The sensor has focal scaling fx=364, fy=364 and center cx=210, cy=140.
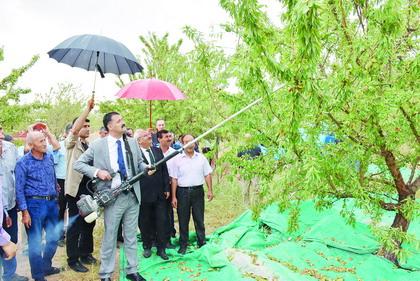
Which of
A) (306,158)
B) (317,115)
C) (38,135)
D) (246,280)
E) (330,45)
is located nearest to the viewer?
(306,158)

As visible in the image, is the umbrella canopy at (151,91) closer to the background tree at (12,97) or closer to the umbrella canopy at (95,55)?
the umbrella canopy at (95,55)

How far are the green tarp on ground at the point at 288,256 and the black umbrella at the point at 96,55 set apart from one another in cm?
257

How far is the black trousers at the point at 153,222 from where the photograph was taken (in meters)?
5.48

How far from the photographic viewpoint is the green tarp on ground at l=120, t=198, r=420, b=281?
4367 mm

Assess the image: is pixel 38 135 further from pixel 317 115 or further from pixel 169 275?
pixel 317 115

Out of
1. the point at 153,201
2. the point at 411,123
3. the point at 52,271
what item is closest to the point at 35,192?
the point at 52,271

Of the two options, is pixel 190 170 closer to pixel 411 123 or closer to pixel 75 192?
pixel 75 192

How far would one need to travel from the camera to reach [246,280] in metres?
4.02

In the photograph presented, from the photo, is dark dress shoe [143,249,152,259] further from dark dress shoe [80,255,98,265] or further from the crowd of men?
dark dress shoe [80,255,98,265]

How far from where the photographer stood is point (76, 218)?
16.6 ft

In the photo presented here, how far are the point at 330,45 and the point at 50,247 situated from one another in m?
4.13

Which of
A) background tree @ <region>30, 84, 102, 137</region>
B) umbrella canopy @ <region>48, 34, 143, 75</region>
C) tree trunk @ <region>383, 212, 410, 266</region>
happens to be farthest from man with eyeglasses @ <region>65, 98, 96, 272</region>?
background tree @ <region>30, 84, 102, 137</region>

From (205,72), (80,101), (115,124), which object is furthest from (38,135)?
(80,101)

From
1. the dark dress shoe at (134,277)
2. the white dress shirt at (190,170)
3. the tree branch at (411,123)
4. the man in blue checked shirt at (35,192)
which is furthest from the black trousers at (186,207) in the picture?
the tree branch at (411,123)
